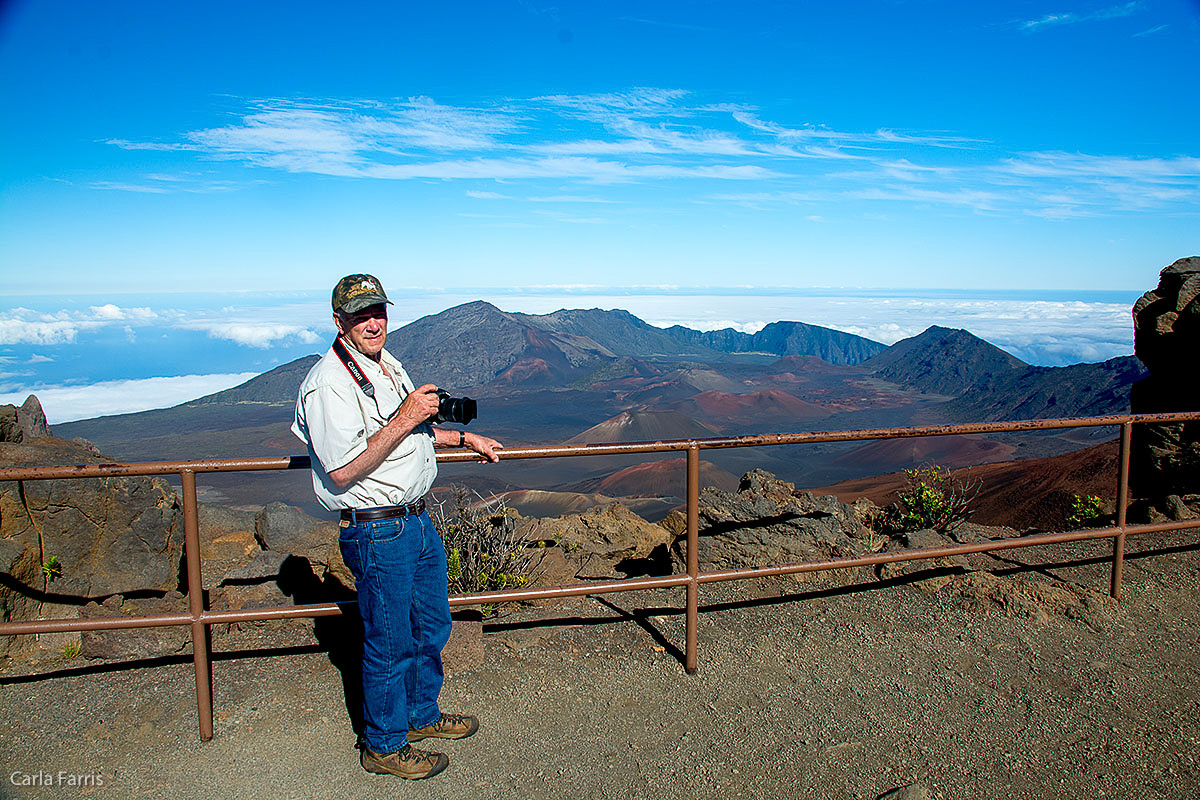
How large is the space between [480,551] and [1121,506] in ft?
14.0

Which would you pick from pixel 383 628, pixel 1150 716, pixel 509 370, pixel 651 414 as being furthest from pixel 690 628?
pixel 509 370

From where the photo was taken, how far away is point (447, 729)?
11.1 feet

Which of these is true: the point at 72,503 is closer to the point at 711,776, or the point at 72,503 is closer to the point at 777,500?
the point at 711,776

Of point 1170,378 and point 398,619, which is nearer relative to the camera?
point 398,619

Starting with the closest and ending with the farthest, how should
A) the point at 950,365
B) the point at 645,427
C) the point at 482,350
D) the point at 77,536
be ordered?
1. the point at 77,536
2. the point at 645,427
3. the point at 950,365
4. the point at 482,350

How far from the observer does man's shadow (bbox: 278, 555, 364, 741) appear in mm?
3623

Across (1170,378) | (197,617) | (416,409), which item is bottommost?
(197,617)

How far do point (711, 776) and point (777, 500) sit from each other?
4750 millimetres

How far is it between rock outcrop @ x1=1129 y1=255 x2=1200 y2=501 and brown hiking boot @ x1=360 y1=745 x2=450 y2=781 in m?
7.11

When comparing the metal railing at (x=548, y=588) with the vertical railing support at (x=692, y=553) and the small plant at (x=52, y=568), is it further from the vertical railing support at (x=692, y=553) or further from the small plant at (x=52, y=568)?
the small plant at (x=52, y=568)

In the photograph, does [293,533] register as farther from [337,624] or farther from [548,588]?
[548,588]

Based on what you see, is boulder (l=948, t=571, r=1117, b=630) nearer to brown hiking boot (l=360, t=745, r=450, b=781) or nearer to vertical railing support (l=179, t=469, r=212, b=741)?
brown hiking boot (l=360, t=745, r=450, b=781)

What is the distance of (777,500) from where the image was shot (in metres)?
7.71

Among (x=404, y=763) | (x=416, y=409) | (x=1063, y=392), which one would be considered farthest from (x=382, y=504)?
(x=1063, y=392)
